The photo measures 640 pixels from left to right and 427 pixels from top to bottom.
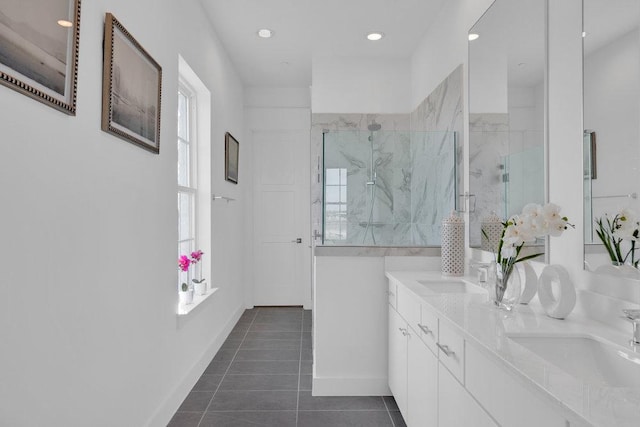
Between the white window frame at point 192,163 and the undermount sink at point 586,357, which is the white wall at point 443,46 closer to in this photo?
the undermount sink at point 586,357

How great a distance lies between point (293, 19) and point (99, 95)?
2.13 metres

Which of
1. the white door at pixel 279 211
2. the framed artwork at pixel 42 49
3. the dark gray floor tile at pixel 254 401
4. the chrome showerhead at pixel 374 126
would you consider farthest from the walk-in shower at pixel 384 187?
the white door at pixel 279 211

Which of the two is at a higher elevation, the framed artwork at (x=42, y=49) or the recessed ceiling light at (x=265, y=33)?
the recessed ceiling light at (x=265, y=33)

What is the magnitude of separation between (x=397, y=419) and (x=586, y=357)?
1433mm

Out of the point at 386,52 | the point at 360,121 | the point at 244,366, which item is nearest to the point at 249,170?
the point at 360,121

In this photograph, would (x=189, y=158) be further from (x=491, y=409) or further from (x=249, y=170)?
(x=491, y=409)

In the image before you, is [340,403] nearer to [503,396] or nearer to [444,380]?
[444,380]

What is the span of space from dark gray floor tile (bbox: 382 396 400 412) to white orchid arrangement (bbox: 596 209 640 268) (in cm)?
164

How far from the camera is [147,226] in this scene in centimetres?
206

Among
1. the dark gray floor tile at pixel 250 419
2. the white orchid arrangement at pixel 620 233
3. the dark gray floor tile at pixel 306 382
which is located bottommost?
the dark gray floor tile at pixel 250 419

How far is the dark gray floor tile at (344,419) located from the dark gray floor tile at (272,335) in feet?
4.82

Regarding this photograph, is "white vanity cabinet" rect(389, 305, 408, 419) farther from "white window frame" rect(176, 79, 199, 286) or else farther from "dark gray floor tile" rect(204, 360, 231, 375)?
"white window frame" rect(176, 79, 199, 286)

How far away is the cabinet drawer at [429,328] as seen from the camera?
1639mm

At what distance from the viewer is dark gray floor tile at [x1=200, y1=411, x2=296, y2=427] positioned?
7.52 feet
